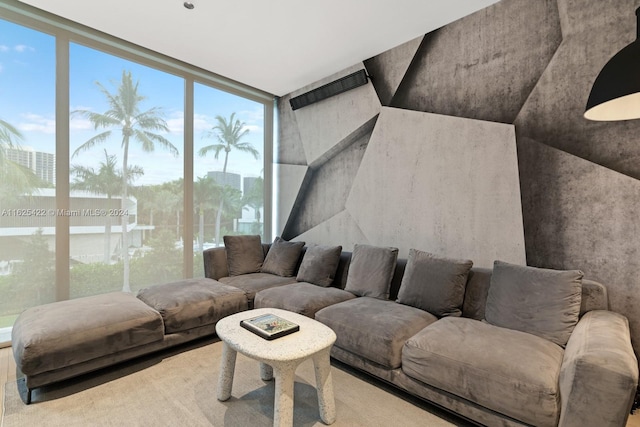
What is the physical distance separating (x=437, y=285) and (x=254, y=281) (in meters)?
1.93

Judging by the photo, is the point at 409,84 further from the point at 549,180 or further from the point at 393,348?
the point at 393,348

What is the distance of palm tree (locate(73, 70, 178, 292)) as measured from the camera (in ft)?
11.1

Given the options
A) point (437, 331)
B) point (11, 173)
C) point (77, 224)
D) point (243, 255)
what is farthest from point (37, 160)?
point (437, 331)

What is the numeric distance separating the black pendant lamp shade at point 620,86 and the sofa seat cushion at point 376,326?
1748 millimetres

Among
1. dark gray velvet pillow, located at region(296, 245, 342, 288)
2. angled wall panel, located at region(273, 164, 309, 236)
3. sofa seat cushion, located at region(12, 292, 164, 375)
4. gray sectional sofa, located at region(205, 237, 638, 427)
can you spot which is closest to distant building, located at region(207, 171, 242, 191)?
angled wall panel, located at region(273, 164, 309, 236)

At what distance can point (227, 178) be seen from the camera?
14.8ft

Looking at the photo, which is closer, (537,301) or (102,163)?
(537,301)

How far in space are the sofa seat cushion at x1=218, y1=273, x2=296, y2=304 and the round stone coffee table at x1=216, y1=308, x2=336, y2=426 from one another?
999 mm

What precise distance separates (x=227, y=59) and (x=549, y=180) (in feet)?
11.9

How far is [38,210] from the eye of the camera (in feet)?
9.83

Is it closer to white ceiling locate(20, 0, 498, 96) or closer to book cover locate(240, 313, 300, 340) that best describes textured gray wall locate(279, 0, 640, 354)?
white ceiling locate(20, 0, 498, 96)

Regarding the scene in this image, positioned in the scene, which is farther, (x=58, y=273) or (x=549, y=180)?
(x=58, y=273)

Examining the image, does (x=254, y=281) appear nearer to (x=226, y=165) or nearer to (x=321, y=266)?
(x=321, y=266)

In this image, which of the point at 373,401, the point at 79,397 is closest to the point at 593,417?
the point at 373,401
